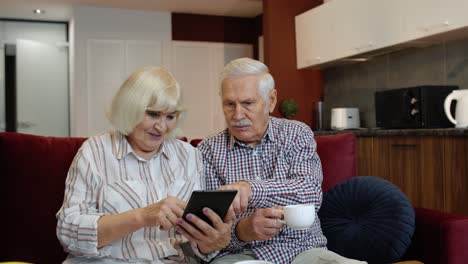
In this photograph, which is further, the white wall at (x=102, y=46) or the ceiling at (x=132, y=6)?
the white wall at (x=102, y=46)

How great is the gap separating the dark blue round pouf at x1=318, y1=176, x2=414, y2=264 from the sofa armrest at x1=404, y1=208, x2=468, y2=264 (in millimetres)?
60

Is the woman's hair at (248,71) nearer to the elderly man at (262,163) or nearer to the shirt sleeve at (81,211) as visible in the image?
the elderly man at (262,163)

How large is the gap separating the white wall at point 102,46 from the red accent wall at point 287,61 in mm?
2001

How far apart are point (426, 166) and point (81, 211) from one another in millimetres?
2513

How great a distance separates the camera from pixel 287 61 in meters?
Result: 5.63

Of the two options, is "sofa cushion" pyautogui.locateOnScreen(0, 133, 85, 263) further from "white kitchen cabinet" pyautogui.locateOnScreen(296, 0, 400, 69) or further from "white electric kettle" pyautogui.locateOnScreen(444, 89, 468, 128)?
"white kitchen cabinet" pyautogui.locateOnScreen(296, 0, 400, 69)

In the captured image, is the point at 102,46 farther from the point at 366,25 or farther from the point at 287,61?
the point at 366,25

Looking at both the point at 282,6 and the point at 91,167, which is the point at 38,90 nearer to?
the point at 282,6

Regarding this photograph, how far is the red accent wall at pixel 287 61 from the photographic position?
5.60 metres

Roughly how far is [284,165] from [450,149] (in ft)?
5.50

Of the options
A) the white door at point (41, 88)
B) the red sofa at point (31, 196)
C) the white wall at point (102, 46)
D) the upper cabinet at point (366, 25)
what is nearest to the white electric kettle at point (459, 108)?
the upper cabinet at point (366, 25)

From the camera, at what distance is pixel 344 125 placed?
480 cm

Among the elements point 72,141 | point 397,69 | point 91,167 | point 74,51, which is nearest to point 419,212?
point 91,167

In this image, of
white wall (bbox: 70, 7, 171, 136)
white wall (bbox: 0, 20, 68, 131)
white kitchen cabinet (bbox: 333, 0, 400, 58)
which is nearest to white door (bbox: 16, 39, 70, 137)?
white wall (bbox: 0, 20, 68, 131)
